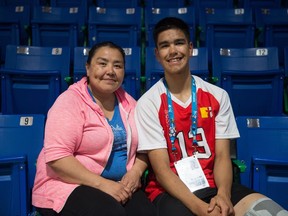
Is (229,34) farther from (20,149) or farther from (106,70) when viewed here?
(20,149)

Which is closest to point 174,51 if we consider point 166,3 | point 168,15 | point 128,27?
point 128,27

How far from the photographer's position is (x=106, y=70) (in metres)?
1.45

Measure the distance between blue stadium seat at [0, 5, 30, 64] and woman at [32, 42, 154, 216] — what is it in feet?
5.88

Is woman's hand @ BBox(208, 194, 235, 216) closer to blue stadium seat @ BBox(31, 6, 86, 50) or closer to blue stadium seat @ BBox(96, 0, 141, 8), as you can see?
blue stadium seat @ BBox(31, 6, 86, 50)

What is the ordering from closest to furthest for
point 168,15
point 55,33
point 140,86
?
point 140,86 < point 55,33 < point 168,15

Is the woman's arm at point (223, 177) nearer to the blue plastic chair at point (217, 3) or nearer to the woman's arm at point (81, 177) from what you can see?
the woman's arm at point (81, 177)

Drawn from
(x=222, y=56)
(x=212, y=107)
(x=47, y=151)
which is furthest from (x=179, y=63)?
(x=222, y=56)

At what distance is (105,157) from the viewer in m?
1.39

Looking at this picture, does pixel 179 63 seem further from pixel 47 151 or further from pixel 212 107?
pixel 47 151

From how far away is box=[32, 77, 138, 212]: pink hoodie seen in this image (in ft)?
4.29

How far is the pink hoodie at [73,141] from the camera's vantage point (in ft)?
4.29

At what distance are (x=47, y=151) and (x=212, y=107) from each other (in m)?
0.74

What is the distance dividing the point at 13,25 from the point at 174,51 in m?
2.16

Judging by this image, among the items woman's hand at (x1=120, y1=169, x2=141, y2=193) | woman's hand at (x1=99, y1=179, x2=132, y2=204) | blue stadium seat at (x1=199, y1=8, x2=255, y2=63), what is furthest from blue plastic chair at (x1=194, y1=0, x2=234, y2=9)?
woman's hand at (x1=99, y1=179, x2=132, y2=204)
